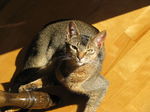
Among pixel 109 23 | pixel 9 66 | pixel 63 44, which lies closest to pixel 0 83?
pixel 9 66

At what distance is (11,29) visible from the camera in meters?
2.40

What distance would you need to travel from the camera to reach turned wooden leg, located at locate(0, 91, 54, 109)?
1.96 meters

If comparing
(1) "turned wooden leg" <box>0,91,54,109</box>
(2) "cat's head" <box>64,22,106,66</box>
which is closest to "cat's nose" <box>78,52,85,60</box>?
(2) "cat's head" <box>64,22,106,66</box>

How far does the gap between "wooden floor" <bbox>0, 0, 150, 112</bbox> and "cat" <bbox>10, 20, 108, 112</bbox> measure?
11 cm

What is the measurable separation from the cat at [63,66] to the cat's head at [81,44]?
4 centimetres

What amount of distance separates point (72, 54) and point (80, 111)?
1.42 feet

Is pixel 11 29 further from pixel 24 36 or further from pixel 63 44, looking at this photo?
pixel 63 44

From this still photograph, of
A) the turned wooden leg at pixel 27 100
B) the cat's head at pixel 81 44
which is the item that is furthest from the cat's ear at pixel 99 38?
the turned wooden leg at pixel 27 100

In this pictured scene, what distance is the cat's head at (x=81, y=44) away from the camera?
1834 mm

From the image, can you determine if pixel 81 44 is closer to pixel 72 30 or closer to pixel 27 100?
pixel 72 30

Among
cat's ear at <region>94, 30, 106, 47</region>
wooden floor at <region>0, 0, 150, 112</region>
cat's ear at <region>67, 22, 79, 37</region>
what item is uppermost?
cat's ear at <region>67, 22, 79, 37</region>

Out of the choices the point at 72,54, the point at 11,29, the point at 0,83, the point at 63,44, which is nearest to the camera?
the point at 72,54

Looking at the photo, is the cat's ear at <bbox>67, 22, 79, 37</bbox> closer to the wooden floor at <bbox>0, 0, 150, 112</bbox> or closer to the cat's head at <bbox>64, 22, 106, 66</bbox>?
the cat's head at <bbox>64, 22, 106, 66</bbox>

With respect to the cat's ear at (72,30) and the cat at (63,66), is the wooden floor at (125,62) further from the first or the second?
the cat's ear at (72,30)
